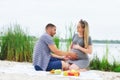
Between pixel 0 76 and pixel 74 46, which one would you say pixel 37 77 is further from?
pixel 74 46

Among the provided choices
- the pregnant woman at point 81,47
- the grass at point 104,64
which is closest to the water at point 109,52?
the grass at point 104,64

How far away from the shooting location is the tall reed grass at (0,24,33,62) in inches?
418

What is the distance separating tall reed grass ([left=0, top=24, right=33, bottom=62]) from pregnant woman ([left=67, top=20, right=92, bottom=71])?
2.60 meters

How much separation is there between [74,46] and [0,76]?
1.88 meters

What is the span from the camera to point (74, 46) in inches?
320

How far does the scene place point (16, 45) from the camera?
10750 millimetres

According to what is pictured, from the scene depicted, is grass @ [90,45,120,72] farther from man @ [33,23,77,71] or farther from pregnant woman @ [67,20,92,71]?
Result: man @ [33,23,77,71]

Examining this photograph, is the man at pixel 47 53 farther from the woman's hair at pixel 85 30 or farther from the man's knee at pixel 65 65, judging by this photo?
the woman's hair at pixel 85 30

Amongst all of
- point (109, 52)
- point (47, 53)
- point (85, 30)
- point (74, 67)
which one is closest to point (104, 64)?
point (109, 52)

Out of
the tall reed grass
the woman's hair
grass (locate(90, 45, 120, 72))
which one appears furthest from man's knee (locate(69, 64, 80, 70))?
the tall reed grass

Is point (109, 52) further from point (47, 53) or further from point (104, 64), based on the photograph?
point (47, 53)

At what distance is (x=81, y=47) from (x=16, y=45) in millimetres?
3066

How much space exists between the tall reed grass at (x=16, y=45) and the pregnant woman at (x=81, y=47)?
8.52 feet

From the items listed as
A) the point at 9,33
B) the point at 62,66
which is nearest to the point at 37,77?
the point at 62,66
